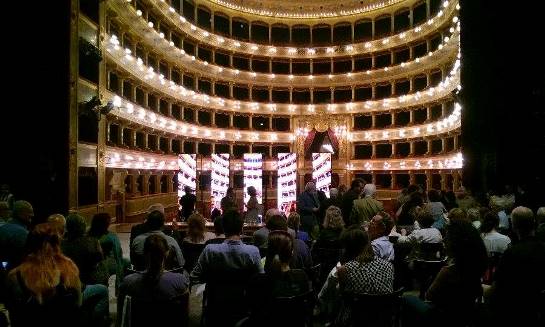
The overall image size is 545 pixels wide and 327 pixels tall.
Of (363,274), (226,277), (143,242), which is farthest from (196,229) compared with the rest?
(363,274)

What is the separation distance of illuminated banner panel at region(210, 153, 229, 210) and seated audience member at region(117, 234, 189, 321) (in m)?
12.2

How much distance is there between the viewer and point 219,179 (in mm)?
17750

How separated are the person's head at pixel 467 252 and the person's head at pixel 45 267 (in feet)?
12.2

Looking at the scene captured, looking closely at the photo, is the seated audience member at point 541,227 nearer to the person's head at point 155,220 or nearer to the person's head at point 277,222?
the person's head at point 277,222

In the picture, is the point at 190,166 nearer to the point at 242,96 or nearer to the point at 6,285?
the point at 6,285

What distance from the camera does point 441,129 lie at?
3294 centimetres

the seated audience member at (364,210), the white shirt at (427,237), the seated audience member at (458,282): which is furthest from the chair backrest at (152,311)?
the seated audience member at (364,210)

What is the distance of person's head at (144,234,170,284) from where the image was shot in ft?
14.9

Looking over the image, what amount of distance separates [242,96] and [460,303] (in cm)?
3752

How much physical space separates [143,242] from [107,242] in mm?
545

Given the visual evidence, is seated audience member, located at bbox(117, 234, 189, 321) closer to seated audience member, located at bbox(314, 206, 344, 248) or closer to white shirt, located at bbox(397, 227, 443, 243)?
seated audience member, located at bbox(314, 206, 344, 248)

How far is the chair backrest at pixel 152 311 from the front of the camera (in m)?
4.37

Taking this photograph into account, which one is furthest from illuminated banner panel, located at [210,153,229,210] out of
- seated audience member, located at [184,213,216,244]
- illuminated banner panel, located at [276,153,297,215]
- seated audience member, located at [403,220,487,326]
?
seated audience member, located at [403,220,487,326]

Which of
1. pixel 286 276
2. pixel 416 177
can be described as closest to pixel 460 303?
pixel 286 276
